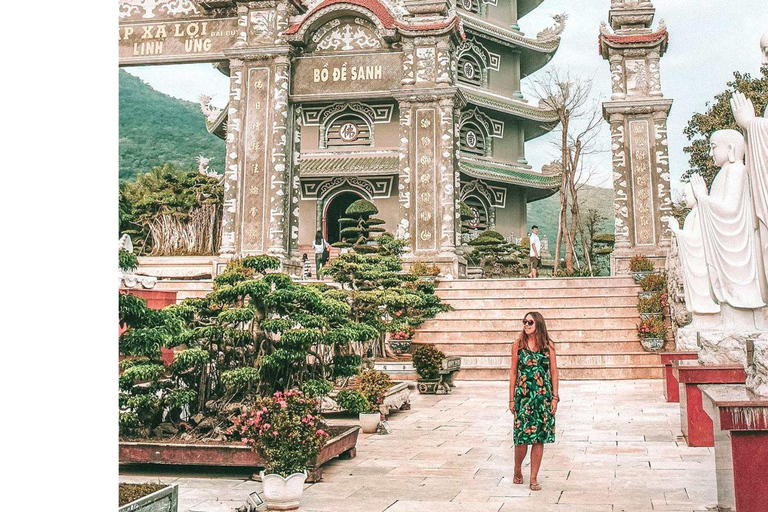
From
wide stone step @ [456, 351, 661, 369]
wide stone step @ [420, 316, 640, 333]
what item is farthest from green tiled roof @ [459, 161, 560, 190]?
wide stone step @ [456, 351, 661, 369]

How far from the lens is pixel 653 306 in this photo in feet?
38.1

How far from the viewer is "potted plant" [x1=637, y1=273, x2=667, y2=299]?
1227 cm

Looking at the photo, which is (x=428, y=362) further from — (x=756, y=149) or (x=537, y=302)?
(x=756, y=149)

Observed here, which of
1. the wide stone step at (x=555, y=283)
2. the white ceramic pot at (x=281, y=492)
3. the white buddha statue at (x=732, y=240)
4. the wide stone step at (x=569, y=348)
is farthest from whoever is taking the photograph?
the wide stone step at (x=555, y=283)

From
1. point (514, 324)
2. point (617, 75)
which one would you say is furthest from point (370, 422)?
point (617, 75)

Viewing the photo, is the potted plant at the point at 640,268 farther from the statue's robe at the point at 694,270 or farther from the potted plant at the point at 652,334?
the statue's robe at the point at 694,270

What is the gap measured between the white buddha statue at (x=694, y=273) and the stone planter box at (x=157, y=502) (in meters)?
5.09

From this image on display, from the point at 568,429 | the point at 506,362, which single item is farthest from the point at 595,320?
the point at 568,429

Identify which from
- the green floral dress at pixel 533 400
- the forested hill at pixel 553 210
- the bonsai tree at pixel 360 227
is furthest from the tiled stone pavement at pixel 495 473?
the forested hill at pixel 553 210

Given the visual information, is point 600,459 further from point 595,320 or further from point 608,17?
point 608,17

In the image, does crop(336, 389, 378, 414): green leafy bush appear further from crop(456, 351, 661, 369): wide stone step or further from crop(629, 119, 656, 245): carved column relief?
crop(629, 119, 656, 245): carved column relief

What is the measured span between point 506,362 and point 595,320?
2049 mm

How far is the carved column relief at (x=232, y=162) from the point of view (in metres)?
15.8

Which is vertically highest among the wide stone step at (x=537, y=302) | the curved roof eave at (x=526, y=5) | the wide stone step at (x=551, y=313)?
the curved roof eave at (x=526, y=5)
